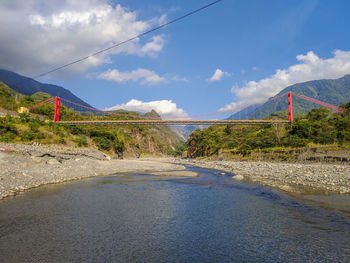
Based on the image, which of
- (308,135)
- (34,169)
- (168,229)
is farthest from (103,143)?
(168,229)

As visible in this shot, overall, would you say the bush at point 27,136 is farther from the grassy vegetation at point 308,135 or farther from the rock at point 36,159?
the grassy vegetation at point 308,135

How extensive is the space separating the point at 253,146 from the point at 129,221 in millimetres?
47111

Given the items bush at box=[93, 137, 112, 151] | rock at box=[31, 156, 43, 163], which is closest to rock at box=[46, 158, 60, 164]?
rock at box=[31, 156, 43, 163]

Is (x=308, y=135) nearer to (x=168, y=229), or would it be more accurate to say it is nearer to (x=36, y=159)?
(x=168, y=229)

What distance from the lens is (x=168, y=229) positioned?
867cm

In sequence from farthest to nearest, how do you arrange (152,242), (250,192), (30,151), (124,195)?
1. (30,151)
2. (250,192)
3. (124,195)
4. (152,242)

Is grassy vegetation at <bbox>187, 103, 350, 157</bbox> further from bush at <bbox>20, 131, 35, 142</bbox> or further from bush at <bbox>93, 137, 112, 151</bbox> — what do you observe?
bush at <bbox>20, 131, 35, 142</bbox>

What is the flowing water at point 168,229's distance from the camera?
21.2 ft

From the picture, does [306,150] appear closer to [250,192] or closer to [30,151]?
[250,192]

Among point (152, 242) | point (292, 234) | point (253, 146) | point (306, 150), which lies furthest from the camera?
point (253, 146)

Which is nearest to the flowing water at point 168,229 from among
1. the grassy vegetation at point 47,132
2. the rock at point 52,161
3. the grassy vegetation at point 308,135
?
the rock at point 52,161

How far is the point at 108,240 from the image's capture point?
7.44 metres

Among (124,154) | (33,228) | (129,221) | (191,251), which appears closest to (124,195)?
(129,221)

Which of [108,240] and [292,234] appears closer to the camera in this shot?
[108,240]
